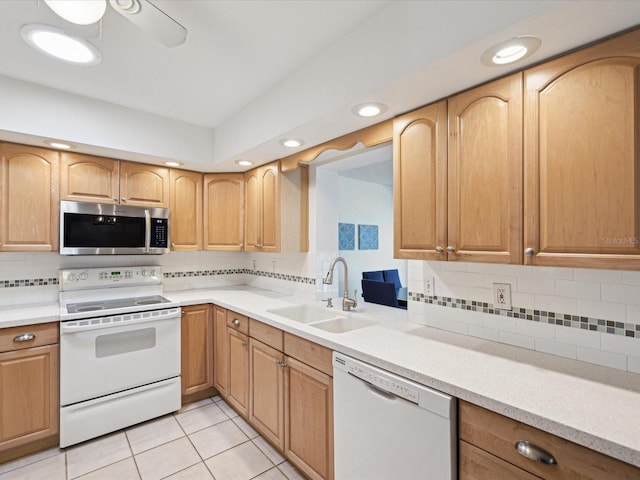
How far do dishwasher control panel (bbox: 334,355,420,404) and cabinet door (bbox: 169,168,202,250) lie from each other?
205 centimetres

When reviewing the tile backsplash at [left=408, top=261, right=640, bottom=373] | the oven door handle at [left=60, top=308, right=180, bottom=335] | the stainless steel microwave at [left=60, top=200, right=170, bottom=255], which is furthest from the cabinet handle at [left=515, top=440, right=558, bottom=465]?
the stainless steel microwave at [left=60, top=200, right=170, bottom=255]

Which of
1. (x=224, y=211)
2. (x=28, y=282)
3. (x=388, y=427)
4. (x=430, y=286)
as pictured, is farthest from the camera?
(x=224, y=211)

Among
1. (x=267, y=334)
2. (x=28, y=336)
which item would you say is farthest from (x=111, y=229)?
(x=267, y=334)

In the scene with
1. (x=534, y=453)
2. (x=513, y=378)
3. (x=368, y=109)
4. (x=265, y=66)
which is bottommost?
(x=534, y=453)

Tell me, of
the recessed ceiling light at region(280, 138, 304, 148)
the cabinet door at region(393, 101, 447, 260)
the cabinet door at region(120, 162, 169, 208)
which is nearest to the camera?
the cabinet door at region(393, 101, 447, 260)

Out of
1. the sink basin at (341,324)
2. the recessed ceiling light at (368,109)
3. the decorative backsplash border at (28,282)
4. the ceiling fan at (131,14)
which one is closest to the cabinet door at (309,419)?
the sink basin at (341,324)

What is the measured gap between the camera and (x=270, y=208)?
9.15ft

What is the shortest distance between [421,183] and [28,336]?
253cm

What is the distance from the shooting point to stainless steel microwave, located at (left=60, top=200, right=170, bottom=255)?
2393 mm

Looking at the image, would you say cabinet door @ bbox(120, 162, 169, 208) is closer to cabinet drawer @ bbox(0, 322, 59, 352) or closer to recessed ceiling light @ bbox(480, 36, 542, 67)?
cabinet drawer @ bbox(0, 322, 59, 352)

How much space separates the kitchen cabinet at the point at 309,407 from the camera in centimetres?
163

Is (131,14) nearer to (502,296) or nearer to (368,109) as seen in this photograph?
(368,109)

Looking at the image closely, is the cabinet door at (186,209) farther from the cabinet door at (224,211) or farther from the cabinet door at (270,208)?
the cabinet door at (270,208)

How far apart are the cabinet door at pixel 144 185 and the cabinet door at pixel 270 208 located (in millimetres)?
890
